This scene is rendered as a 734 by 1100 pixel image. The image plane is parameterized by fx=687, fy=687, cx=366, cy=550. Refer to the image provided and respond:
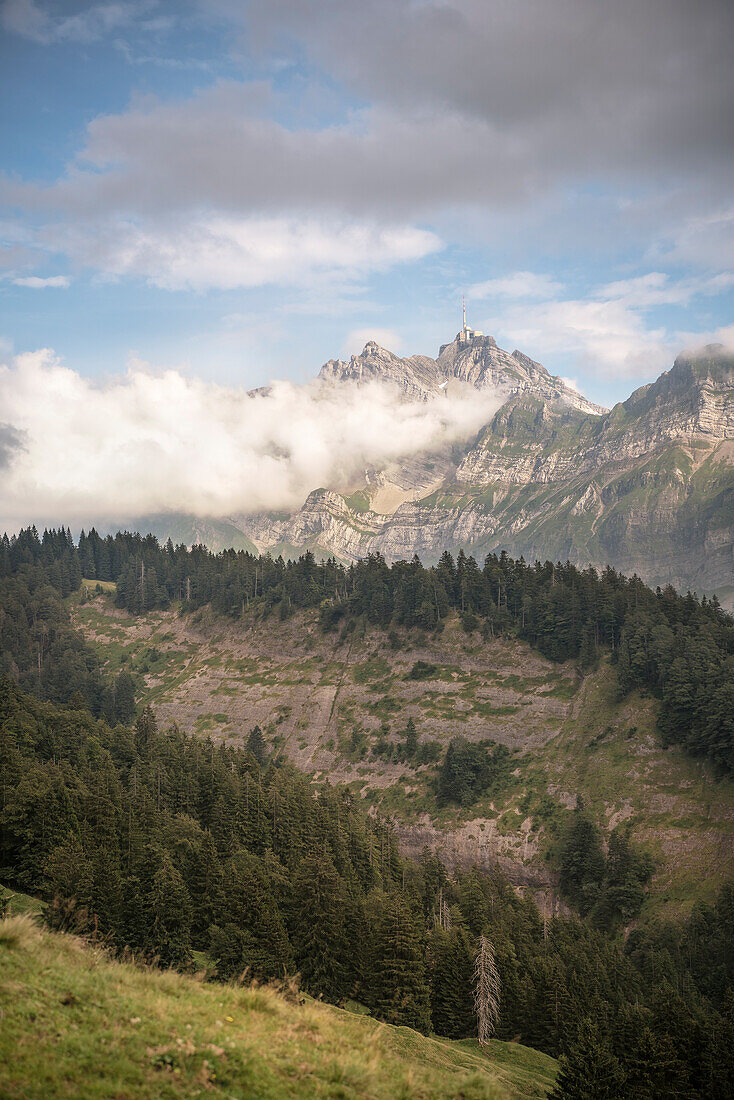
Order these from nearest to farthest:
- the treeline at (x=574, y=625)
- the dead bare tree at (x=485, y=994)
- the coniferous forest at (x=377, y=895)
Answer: the coniferous forest at (x=377, y=895) → the dead bare tree at (x=485, y=994) → the treeline at (x=574, y=625)

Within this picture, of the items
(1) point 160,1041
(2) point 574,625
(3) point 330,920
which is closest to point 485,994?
(3) point 330,920

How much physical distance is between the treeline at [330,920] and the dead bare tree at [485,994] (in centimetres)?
174

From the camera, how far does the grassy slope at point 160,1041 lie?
1684cm

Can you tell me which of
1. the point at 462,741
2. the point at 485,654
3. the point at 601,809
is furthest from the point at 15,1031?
the point at 485,654

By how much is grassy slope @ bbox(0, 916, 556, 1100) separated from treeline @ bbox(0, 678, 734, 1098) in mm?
16200

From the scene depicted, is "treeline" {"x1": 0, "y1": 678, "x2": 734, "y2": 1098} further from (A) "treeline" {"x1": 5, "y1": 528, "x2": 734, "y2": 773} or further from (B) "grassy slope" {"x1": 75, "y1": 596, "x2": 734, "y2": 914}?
(A) "treeline" {"x1": 5, "y1": 528, "x2": 734, "y2": 773}

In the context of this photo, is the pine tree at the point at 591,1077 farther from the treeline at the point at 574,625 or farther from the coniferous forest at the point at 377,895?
the treeline at the point at 574,625

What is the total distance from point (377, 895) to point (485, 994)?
16193 mm

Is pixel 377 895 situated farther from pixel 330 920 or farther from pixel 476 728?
pixel 476 728

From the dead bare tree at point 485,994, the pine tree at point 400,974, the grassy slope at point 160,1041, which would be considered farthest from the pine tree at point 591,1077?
the grassy slope at point 160,1041

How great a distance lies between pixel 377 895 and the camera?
6906cm

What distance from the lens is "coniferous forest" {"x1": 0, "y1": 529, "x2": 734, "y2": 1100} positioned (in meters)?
47.6

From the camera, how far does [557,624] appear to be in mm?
160875

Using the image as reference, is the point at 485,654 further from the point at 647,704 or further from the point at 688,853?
the point at 688,853
